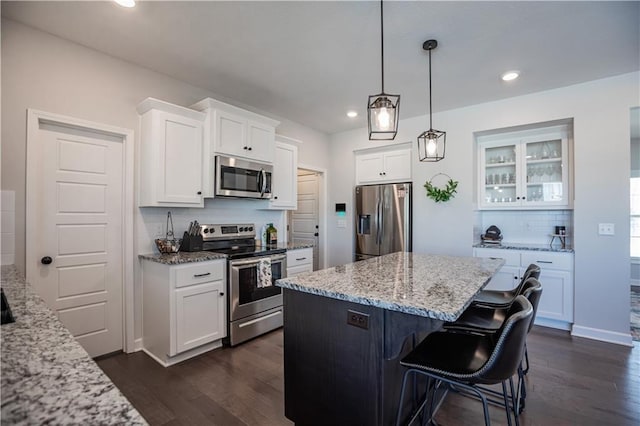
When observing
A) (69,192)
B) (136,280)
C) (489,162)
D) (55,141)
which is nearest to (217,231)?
(136,280)

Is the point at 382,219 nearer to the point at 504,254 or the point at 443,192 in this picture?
the point at 443,192

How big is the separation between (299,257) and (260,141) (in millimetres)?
1443

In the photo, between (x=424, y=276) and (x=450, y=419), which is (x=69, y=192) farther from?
(x=450, y=419)

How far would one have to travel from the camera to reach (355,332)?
152 cm

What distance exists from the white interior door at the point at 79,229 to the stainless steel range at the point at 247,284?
0.88 metres

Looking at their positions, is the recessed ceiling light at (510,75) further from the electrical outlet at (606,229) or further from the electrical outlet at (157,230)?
the electrical outlet at (157,230)

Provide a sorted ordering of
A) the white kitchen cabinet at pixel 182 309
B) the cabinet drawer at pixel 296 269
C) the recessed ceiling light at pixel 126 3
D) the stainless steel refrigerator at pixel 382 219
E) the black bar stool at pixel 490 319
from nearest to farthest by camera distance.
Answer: the black bar stool at pixel 490 319
the recessed ceiling light at pixel 126 3
the white kitchen cabinet at pixel 182 309
the cabinet drawer at pixel 296 269
the stainless steel refrigerator at pixel 382 219

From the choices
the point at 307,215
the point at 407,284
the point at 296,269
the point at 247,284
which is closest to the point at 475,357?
the point at 407,284

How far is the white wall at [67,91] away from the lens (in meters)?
2.30

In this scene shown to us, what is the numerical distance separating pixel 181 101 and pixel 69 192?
137cm

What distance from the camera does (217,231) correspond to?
3.49 m

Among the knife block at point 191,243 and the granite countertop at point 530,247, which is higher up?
the knife block at point 191,243

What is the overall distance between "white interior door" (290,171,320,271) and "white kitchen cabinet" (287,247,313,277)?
1491 millimetres

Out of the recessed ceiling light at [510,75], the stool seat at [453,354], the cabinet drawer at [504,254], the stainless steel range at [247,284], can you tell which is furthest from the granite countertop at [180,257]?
the recessed ceiling light at [510,75]
